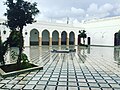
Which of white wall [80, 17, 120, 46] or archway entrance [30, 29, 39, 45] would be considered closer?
white wall [80, 17, 120, 46]

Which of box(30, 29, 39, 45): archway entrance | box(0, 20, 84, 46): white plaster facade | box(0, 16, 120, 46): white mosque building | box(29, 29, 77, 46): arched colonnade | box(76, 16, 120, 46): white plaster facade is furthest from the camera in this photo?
box(30, 29, 39, 45): archway entrance

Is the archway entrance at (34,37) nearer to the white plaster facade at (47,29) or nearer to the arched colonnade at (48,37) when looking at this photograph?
the arched colonnade at (48,37)

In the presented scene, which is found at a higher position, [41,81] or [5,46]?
[5,46]

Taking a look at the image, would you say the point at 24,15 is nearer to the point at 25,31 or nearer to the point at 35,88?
the point at 35,88

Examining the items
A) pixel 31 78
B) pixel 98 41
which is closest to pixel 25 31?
pixel 98 41

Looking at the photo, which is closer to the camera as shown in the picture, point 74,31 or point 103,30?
point 103,30

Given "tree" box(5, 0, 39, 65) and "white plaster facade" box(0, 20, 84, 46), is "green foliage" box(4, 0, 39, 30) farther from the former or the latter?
"white plaster facade" box(0, 20, 84, 46)

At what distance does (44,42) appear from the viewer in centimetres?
3422

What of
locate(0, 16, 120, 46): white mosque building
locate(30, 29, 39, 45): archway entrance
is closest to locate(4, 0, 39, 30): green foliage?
locate(0, 16, 120, 46): white mosque building

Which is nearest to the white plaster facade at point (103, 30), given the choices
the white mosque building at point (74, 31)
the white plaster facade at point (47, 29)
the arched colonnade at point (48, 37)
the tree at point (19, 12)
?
the white mosque building at point (74, 31)

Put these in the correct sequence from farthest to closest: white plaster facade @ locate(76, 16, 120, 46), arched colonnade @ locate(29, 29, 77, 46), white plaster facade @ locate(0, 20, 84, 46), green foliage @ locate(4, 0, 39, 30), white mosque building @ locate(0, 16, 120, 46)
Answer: arched colonnade @ locate(29, 29, 77, 46) < white plaster facade @ locate(76, 16, 120, 46) < white mosque building @ locate(0, 16, 120, 46) < white plaster facade @ locate(0, 20, 84, 46) < green foliage @ locate(4, 0, 39, 30)

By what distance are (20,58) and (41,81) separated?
2.30 metres

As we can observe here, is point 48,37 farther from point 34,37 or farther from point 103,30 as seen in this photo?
point 103,30

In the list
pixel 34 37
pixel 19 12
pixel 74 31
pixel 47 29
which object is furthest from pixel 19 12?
pixel 74 31
